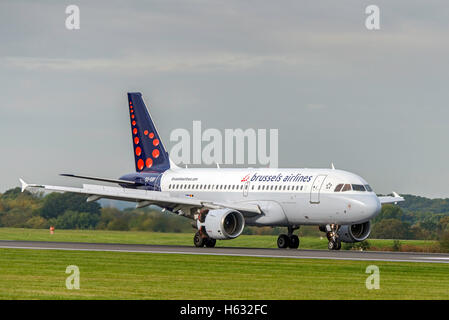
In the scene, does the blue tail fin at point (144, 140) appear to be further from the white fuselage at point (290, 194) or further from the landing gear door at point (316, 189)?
the landing gear door at point (316, 189)

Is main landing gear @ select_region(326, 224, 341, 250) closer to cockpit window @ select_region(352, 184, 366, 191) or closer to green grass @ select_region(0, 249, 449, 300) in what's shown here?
cockpit window @ select_region(352, 184, 366, 191)

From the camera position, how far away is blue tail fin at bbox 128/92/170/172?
68.1 meters

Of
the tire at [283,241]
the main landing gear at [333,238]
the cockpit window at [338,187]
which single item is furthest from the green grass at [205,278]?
the tire at [283,241]

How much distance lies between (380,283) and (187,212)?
27.6 meters

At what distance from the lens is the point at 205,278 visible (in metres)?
35.2

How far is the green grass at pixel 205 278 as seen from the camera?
30.0 meters

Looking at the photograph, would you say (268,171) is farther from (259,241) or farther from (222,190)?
(259,241)

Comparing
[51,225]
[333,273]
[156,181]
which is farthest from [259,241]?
[333,273]

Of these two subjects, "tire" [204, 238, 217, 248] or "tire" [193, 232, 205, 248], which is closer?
"tire" [193, 232, 205, 248]

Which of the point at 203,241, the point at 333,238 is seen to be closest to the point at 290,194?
the point at 333,238

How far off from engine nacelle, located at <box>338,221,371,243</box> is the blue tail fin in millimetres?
14688

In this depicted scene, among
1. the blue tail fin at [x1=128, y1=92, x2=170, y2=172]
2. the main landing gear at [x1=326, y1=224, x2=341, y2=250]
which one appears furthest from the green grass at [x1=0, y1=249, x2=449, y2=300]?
the blue tail fin at [x1=128, y1=92, x2=170, y2=172]

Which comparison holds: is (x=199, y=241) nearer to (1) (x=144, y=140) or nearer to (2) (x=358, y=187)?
(2) (x=358, y=187)
